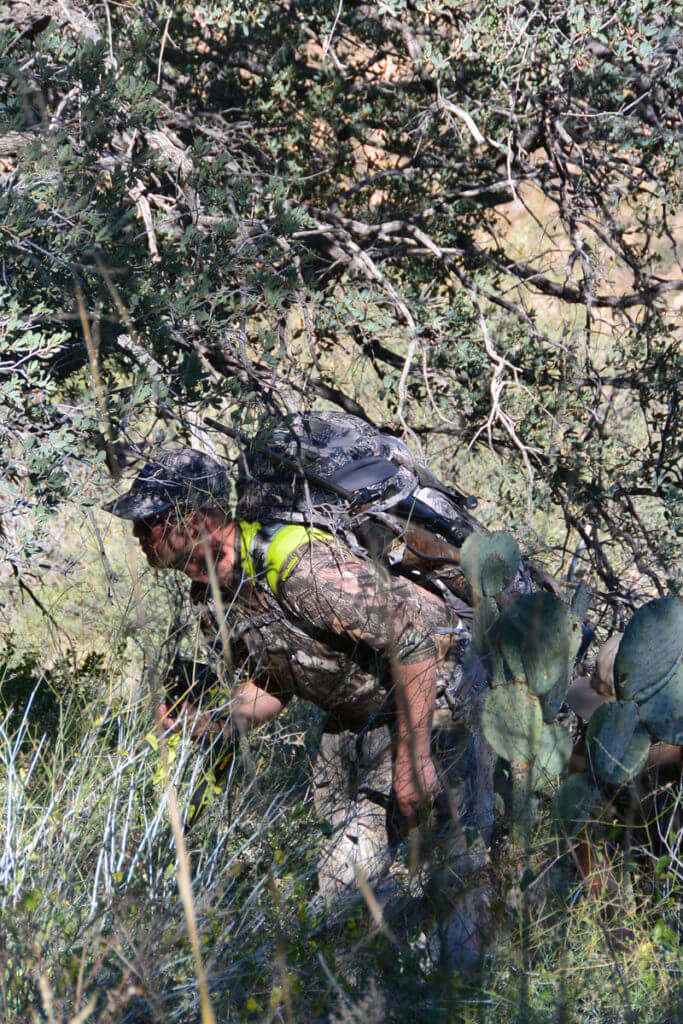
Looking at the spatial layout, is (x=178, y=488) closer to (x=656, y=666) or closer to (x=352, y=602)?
(x=352, y=602)

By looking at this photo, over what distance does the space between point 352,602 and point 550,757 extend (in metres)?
0.78

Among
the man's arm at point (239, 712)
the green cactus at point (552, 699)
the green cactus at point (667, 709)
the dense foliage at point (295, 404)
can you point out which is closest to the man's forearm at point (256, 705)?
the man's arm at point (239, 712)

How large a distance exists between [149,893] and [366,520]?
130 cm

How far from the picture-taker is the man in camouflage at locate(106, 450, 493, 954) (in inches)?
114

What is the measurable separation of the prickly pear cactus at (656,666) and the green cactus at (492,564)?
13.7 inches

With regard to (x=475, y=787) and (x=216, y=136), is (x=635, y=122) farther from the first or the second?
(x=475, y=787)

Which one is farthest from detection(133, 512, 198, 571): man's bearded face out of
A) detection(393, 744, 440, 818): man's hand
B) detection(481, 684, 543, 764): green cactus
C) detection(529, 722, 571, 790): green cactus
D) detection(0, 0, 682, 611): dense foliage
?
detection(529, 722, 571, 790): green cactus

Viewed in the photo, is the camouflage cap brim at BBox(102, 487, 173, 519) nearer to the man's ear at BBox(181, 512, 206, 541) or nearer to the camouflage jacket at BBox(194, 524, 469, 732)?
the man's ear at BBox(181, 512, 206, 541)

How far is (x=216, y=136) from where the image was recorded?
433 centimetres

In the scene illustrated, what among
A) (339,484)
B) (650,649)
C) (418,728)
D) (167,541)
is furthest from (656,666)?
(167,541)

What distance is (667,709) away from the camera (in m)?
2.54

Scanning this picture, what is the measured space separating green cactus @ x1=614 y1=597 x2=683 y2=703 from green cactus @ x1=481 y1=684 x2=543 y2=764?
0.30 meters

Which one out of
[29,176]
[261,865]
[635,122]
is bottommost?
[261,865]

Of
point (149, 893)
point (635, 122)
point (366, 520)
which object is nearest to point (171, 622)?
point (366, 520)
